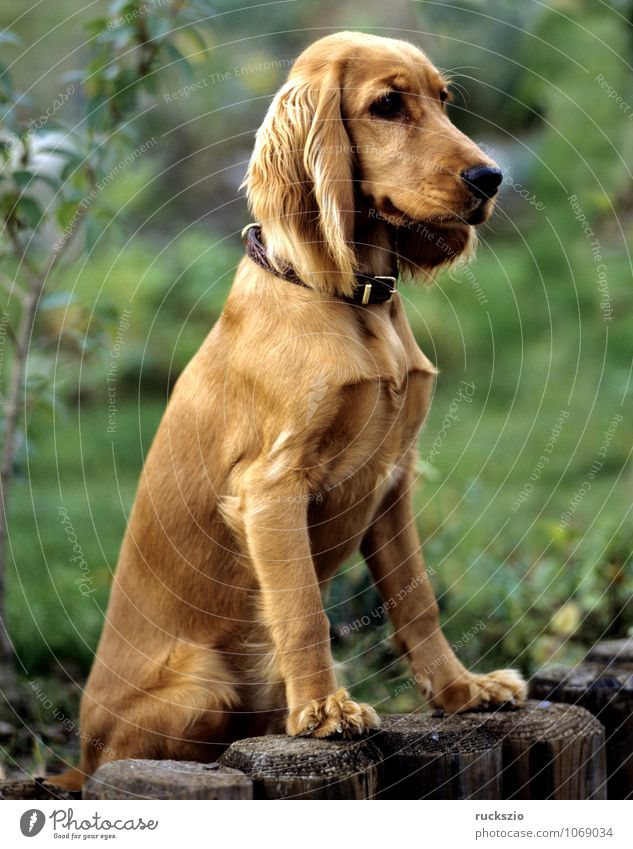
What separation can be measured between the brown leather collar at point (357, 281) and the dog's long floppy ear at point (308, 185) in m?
0.03

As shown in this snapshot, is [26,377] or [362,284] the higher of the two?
[26,377]

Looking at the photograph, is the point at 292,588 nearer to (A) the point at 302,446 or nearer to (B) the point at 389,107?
(A) the point at 302,446

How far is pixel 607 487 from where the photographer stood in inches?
297

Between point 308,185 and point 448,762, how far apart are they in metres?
1.81

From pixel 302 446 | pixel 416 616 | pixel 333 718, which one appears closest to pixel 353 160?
pixel 302 446

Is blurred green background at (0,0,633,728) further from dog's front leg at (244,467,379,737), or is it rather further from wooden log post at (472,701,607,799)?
dog's front leg at (244,467,379,737)

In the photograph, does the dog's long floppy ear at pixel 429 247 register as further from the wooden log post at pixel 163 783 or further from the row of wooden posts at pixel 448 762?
the wooden log post at pixel 163 783

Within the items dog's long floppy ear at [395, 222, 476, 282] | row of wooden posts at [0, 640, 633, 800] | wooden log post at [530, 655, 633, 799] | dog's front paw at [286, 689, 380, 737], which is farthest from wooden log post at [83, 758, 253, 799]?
dog's long floppy ear at [395, 222, 476, 282]

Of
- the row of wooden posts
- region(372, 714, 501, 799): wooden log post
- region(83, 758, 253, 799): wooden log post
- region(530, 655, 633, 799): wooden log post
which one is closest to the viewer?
region(83, 758, 253, 799): wooden log post

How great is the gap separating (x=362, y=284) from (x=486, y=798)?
162cm

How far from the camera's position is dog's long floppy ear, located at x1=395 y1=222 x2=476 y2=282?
349 cm

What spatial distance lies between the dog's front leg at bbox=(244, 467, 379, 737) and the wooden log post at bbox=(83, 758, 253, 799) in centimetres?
40

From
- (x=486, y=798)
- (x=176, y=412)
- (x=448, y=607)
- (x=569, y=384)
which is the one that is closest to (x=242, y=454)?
(x=176, y=412)
